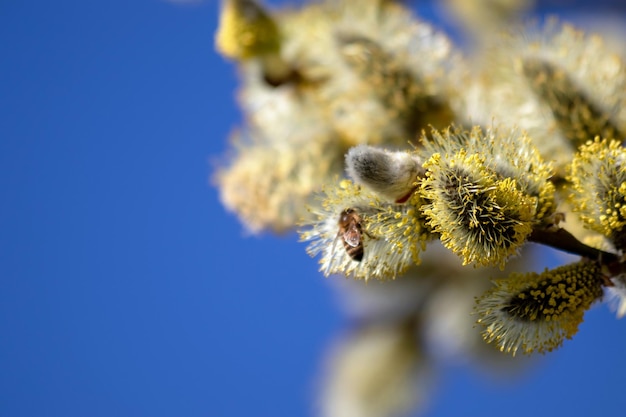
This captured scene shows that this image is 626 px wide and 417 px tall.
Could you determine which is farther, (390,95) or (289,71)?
(289,71)

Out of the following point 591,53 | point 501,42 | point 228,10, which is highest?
point 228,10

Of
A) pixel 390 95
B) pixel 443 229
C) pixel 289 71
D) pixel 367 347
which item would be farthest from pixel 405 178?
pixel 367 347

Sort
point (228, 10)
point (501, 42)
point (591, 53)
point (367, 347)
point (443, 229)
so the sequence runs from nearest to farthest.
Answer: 1. point (443, 229)
2. point (591, 53)
3. point (501, 42)
4. point (228, 10)
5. point (367, 347)

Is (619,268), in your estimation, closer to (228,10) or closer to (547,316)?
(547,316)

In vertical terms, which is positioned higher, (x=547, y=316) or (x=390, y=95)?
(x=390, y=95)

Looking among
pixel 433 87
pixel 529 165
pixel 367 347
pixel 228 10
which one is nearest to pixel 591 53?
pixel 433 87

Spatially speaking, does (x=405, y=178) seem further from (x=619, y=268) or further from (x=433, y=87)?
(x=433, y=87)

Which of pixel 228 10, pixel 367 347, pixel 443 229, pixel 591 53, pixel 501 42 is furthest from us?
pixel 367 347
